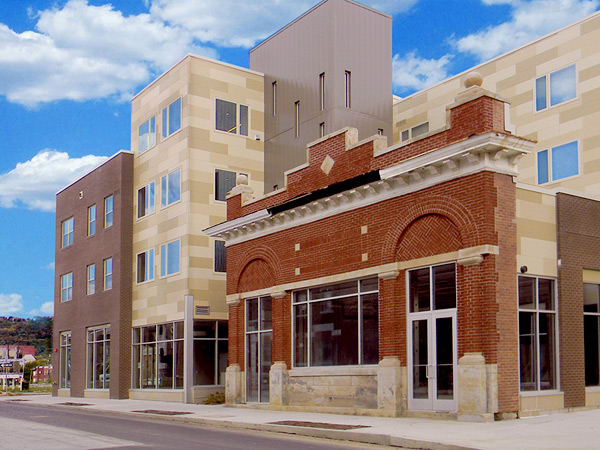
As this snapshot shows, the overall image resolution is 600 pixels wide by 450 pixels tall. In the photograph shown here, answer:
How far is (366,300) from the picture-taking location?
2209cm

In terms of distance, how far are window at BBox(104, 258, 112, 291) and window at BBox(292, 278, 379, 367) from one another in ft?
56.3

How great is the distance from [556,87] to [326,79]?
372 inches

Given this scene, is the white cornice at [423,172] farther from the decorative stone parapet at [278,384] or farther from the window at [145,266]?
the window at [145,266]

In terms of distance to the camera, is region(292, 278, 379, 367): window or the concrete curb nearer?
the concrete curb

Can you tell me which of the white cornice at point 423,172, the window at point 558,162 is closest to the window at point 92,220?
the white cornice at point 423,172

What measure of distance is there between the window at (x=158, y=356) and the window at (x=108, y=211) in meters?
6.07

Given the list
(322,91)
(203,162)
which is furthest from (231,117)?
(322,91)

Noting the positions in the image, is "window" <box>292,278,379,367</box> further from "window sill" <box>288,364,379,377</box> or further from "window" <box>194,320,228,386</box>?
"window" <box>194,320,228,386</box>

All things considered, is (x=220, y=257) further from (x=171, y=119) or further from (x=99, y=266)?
(x=99, y=266)

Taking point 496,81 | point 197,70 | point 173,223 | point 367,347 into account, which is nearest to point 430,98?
point 496,81

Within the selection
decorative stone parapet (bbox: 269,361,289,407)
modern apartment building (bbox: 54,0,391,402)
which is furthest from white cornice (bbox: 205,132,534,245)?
modern apartment building (bbox: 54,0,391,402)

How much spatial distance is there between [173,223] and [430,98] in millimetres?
12738

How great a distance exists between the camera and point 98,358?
133ft

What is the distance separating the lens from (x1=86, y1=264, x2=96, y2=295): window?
136 ft
